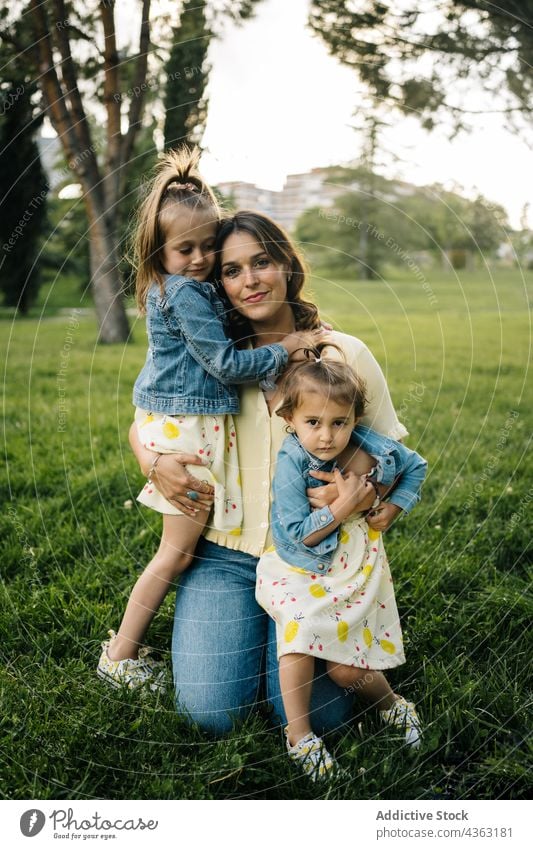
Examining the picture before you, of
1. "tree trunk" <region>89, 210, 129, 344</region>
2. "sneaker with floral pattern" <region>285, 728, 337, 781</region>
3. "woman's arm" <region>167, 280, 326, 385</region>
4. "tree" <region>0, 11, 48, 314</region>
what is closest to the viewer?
"sneaker with floral pattern" <region>285, 728, 337, 781</region>

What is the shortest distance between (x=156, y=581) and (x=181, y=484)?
0.37 m

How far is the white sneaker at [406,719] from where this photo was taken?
89.2 inches

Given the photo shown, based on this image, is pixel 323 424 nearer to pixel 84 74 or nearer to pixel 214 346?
pixel 214 346

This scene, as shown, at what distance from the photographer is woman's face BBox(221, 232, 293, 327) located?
2.40m

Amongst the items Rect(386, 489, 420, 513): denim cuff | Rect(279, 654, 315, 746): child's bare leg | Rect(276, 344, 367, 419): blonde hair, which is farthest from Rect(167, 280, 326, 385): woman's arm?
Rect(279, 654, 315, 746): child's bare leg

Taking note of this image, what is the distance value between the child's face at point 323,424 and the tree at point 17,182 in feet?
9.96

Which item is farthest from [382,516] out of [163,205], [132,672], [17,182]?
[17,182]

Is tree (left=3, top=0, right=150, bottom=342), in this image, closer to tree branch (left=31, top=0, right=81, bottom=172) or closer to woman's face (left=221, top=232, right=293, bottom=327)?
tree branch (left=31, top=0, right=81, bottom=172)

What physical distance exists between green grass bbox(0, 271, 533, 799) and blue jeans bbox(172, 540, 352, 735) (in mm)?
79

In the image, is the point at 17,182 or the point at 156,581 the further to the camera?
the point at 17,182

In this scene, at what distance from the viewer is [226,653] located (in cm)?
253

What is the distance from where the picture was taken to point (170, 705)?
2.45m
